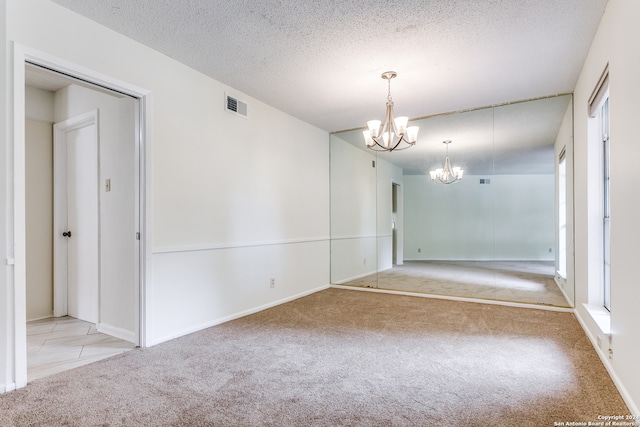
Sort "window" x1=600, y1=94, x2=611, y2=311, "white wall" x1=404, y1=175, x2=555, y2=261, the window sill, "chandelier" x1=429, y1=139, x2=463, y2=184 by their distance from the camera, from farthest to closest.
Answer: "chandelier" x1=429, y1=139, x2=463, y2=184
"white wall" x1=404, y1=175, x2=555, y2=261
"window" x1=600, y1=94, x2=611, y2=311
the window sill

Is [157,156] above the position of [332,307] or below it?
above

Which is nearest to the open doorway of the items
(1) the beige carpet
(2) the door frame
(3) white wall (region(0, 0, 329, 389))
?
(3) white wall (region(0, 0, 329, 389))

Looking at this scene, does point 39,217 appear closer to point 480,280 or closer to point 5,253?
point 5,253

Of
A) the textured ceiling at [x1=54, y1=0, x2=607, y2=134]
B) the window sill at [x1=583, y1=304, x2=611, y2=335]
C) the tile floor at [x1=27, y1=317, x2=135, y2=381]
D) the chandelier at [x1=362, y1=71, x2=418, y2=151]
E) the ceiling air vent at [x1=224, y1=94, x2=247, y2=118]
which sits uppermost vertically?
the textured ceiling at [x1=54, y1=0, x2=607, y2=134]

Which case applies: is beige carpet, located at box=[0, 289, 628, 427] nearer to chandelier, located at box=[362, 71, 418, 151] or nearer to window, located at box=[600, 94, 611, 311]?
window, located at box=[600, 94, 611, 311]

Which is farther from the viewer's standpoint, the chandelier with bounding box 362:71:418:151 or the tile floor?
the chandelier with bounding box 362:71:418:151

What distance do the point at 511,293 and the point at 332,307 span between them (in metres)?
2.30

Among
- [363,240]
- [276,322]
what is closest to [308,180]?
[363,240]

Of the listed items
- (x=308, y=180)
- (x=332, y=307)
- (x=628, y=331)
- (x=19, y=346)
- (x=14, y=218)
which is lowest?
(x=332, y=307)

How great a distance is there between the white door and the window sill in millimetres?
4448

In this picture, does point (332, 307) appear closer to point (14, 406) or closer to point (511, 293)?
point (511, 293)

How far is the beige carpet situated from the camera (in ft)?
6.11

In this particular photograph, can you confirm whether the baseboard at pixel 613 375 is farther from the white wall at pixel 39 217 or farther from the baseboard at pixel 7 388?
the white wall at pixel 39 217

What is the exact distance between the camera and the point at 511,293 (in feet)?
14.5
